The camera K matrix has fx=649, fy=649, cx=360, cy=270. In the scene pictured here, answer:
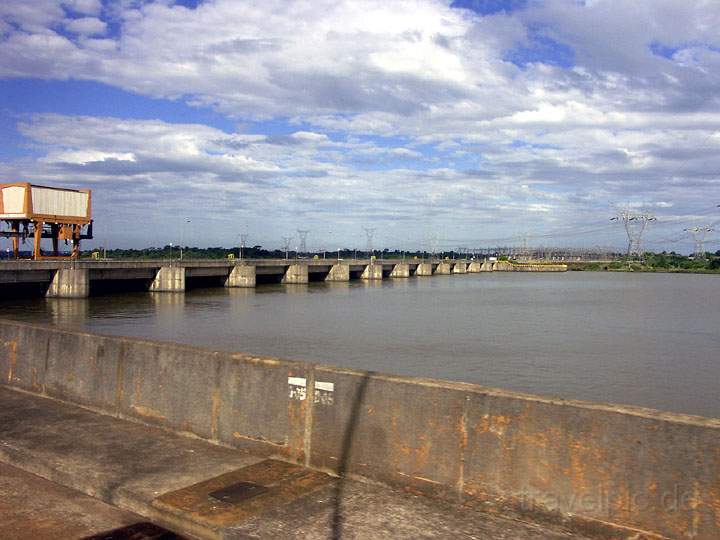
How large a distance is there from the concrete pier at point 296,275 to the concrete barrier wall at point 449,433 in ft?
274

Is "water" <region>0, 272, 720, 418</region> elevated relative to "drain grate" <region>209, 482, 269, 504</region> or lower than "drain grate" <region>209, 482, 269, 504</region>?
lower

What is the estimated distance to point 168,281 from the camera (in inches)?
2640

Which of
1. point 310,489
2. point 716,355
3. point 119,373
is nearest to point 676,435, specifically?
point 310,489

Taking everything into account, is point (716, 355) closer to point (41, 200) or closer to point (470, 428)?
point (470, 428)

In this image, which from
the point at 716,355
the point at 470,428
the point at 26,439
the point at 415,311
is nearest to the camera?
the point at 470,428

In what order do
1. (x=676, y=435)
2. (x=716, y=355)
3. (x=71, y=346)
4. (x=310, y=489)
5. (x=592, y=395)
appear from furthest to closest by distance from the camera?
1. (x=716, y=355)
2. (x=592, y=395)
3. (x=71, y=346)
4. (x=310, y=489)
5. (x=676, y=435)

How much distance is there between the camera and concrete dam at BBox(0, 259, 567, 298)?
179ft

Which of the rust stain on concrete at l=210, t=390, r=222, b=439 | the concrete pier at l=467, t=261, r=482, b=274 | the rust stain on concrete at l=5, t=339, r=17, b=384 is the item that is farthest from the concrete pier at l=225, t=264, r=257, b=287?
the concrete pier at l=467, t=261, r=482, b=274

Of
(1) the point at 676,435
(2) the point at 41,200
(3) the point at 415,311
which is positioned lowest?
(3) the point at 415,311

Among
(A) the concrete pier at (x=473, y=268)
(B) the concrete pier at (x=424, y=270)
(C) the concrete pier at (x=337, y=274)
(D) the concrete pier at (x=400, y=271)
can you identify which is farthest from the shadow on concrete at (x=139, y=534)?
(A) the concrete pier at (x=473, y=268)

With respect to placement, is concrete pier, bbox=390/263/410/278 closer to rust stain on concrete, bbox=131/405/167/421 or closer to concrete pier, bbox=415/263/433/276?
concrete pier, bbox=415/263/433/276

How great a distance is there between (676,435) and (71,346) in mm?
8181

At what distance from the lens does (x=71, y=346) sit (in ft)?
31.7

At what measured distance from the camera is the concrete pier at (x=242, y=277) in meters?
79.5
